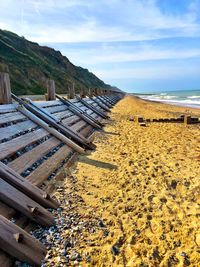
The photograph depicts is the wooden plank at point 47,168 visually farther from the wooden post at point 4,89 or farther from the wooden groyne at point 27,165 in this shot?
the wooden post at point 4,89

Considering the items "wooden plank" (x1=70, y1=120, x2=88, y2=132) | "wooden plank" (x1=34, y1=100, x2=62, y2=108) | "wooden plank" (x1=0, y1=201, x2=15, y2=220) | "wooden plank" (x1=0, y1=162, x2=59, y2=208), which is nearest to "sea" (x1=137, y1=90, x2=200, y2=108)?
"wooden plank" (x1=70, y1=120, x2=88, y2=132)

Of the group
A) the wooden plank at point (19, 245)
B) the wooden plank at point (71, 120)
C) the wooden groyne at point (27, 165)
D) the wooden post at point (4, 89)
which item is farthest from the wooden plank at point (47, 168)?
the wooden plank at point (71, 120)

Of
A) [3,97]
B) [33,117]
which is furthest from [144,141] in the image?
[3,97]

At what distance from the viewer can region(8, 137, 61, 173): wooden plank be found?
4.96 meters

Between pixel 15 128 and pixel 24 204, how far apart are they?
8.67ft

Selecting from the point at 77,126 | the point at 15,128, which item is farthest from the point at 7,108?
the point at 77,126

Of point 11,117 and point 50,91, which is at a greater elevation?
point 50,91

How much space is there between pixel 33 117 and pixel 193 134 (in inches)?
292

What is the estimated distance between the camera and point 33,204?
402 cm

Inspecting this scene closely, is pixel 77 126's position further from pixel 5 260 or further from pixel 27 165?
pixel 5 260

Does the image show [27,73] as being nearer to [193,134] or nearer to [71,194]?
[193,134]

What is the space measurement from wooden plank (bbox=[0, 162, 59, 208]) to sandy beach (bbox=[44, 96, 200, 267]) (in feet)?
0.79

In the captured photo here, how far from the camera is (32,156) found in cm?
567

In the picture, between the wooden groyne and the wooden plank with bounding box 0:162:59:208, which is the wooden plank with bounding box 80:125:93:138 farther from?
the wooden plank with bounding box 0:162:59:208
